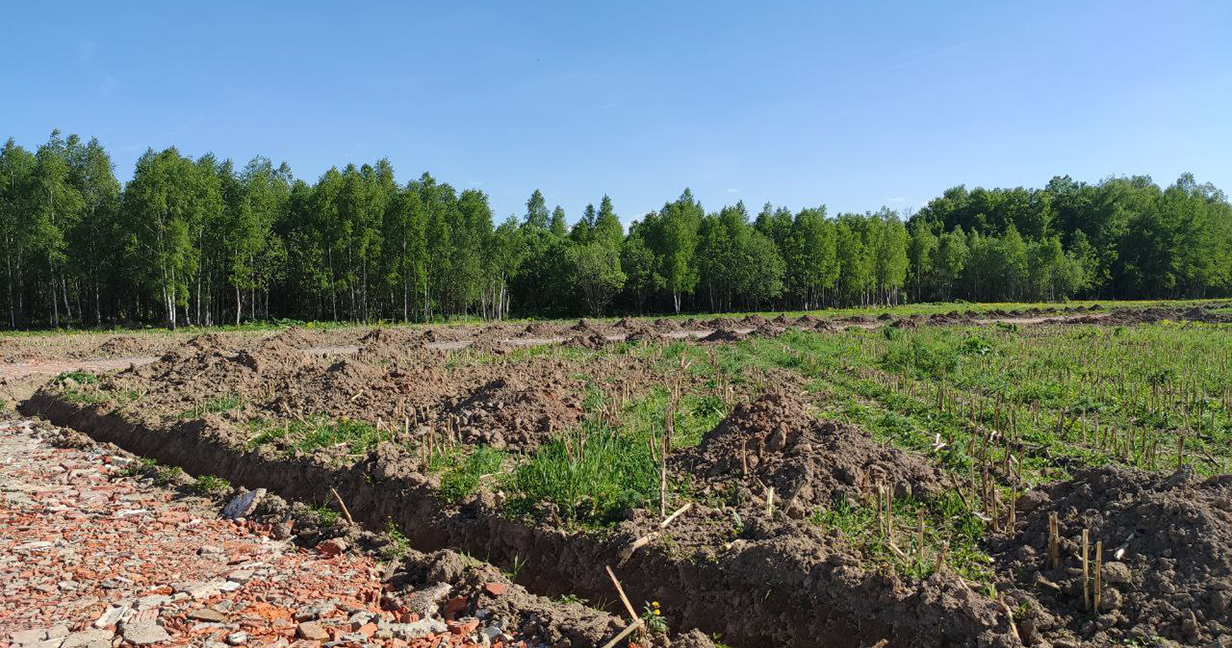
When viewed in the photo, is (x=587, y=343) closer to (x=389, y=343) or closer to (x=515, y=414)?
(x=389, y=343)

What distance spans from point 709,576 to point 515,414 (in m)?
5.39

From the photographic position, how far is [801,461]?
7.31m

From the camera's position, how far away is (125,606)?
5652 millimetres

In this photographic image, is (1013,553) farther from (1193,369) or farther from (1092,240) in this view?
(1092,240)

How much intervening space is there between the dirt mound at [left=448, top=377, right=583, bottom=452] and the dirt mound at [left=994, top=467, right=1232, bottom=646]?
19.9 feet

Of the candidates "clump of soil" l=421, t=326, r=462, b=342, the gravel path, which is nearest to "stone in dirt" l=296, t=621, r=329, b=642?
the gravel path

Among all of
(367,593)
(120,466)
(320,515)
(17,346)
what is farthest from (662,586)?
(17,346)

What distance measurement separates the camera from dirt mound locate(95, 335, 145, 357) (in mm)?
24116

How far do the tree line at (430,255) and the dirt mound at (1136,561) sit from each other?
42205mm

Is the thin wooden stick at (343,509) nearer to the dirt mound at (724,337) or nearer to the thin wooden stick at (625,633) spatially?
the thin wooden stick at (625,633)

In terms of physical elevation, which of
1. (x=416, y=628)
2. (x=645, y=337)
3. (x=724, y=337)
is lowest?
(x=416, y=628)

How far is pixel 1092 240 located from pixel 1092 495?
109 meters

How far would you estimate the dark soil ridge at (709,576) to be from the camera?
4.78 meters

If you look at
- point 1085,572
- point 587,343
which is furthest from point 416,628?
point 587,343
